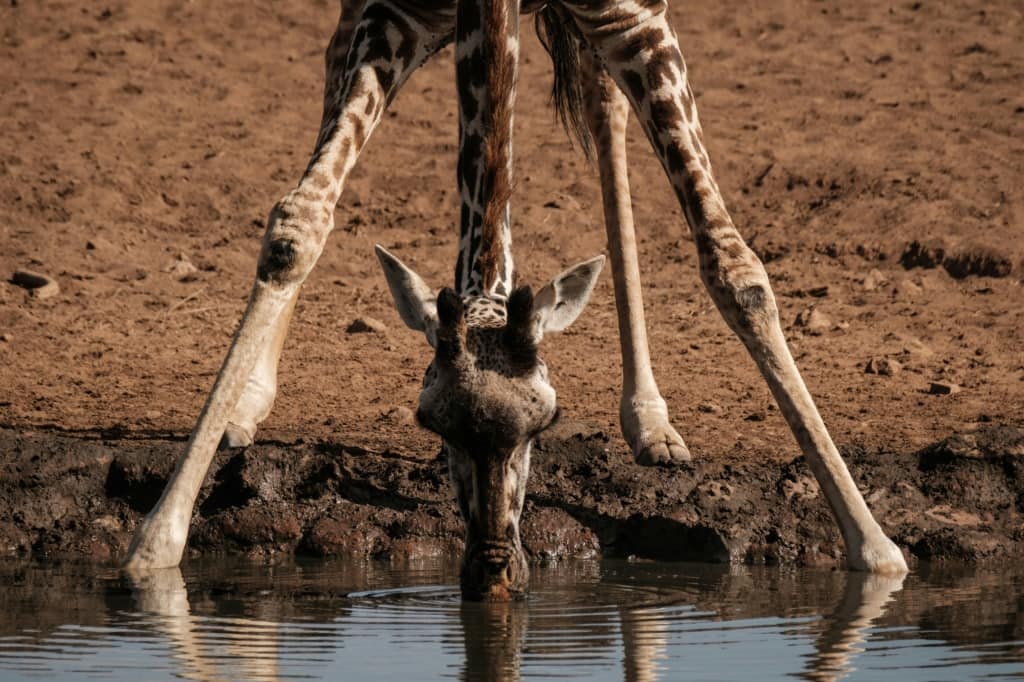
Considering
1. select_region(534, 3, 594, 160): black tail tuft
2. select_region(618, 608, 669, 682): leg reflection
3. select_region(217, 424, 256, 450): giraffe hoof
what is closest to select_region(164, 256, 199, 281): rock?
select_region(534, 3, 594, 160): black tail tuft

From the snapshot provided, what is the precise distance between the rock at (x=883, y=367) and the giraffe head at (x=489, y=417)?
4.42 meters

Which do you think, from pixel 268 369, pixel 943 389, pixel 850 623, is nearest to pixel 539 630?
pixel 850 623

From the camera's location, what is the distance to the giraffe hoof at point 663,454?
24.1 feet

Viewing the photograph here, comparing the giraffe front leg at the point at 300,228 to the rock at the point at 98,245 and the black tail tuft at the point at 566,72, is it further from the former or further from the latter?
the rock at the point at 98,245

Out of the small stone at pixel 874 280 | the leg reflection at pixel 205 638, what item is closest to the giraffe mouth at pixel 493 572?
the leg reflection at pixel 205 638

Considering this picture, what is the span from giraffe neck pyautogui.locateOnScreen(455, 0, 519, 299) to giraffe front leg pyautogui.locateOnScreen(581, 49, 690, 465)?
1826mm

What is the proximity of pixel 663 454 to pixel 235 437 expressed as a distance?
1.80 metres

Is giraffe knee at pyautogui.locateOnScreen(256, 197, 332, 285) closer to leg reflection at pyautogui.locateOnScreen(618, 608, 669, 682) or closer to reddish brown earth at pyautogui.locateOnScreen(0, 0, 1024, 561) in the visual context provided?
reddish brown earth at pyautogui.locateOnScreen(0, 0, 1024, 561)

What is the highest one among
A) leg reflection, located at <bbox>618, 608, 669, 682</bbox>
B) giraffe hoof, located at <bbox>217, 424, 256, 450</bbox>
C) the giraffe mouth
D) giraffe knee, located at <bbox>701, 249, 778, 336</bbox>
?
giraffe knee, located at <bbox>701, 249, 778, 336</bbox>

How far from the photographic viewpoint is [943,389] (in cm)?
884

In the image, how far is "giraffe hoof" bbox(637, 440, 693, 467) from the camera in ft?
24.1

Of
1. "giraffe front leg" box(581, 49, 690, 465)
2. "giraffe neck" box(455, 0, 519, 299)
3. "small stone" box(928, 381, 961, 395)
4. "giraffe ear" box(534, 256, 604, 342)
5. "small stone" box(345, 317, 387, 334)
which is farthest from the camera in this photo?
"small stone" box(345, 317, 387, 334)

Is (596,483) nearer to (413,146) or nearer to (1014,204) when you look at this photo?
(1014,204)

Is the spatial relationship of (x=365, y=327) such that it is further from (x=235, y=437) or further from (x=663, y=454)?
(x=663, y=454)
